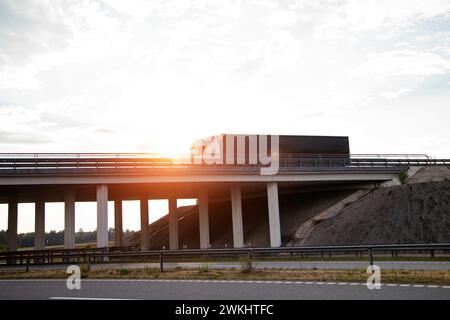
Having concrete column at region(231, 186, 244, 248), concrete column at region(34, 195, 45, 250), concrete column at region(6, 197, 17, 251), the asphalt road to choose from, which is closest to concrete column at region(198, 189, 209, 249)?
concrete column at region(231, 186, 244, 248)

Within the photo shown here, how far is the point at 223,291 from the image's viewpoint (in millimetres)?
12547

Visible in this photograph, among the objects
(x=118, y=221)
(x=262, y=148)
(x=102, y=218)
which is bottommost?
(x=102, y=218)

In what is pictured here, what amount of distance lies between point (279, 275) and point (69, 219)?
23.9 metres

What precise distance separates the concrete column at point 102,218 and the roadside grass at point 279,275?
12.6 m

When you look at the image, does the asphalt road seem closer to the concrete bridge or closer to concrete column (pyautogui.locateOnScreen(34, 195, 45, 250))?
the concrete bridge

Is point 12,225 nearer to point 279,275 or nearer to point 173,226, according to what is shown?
point 173,226

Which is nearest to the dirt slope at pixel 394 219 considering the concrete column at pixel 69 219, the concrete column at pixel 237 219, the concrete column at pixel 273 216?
the concrete column at pixel 273 216

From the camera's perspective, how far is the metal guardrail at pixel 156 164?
31.9 metres

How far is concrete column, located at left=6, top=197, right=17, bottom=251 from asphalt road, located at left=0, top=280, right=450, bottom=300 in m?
27.6

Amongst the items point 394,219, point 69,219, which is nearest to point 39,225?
point 69,219

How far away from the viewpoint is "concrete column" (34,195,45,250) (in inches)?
1550

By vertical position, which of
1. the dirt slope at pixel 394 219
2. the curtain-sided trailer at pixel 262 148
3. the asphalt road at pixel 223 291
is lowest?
the asphalt road at pixel 223 291

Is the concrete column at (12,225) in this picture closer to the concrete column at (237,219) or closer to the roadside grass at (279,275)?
the concrete column at (237,219)
